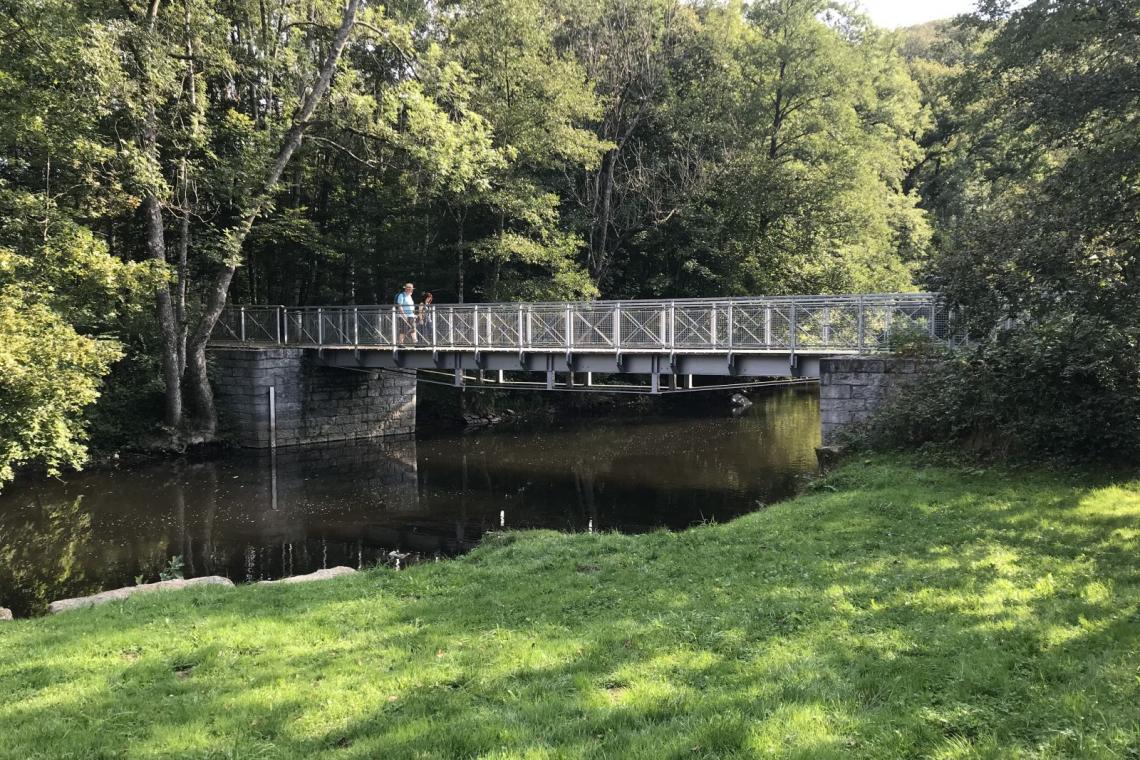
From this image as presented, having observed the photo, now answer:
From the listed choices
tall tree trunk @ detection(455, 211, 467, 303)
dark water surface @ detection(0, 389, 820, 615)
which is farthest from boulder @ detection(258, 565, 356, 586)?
tall tree trunk @ detection(455, 211, 467, 303)

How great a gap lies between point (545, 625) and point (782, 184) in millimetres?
24263

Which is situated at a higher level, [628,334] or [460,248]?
[460,248]

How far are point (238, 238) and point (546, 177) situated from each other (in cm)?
1288

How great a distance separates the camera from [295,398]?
22.4 m

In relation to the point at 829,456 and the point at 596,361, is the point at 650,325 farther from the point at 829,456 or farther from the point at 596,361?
the point at 829,456

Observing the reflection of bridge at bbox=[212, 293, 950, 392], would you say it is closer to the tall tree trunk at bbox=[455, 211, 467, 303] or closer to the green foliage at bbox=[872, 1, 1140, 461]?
the green foliage at bbox=[872, 1, 1140, 461]

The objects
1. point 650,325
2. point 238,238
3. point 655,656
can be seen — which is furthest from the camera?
point 238,238

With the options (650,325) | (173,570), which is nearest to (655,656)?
(173,570)

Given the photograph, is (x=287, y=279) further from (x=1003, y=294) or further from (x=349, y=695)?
(x=349, y=695)

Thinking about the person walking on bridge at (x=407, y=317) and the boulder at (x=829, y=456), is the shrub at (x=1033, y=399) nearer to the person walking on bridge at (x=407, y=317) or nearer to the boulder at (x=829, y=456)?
the boulder at (x=829, y=456)

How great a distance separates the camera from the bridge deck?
13.7 metres

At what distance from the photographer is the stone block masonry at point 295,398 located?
71.4 ft

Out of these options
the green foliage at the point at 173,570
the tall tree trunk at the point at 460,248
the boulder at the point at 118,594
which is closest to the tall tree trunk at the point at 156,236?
the green foliage at the point at 173,570

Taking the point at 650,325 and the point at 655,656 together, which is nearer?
the point at 655,656
